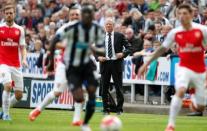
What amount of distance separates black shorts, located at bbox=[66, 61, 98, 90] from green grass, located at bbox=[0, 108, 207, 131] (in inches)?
86.4

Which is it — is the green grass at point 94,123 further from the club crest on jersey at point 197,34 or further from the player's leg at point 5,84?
the club crest on jersey at point 197,34

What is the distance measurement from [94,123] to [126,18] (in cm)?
1010

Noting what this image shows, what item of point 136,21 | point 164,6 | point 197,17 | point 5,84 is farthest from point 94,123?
point 164,6

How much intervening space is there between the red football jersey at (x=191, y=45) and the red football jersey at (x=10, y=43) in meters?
5.33

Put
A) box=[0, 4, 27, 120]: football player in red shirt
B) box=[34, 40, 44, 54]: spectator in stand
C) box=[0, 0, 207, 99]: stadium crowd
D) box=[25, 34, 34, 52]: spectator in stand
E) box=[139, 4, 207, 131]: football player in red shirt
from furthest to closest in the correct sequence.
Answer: box=[25, 34, 34, 52]: spectator in stand
box=[34, 40, 44, 54]: spectator in stand
box=[0, 0, 207, 99]: stadium crowd
box=[0, 4, 27, 120]: football player in red shirt
box=[139, 4, 207, 131]: football player in red shirt

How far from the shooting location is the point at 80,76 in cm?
1698

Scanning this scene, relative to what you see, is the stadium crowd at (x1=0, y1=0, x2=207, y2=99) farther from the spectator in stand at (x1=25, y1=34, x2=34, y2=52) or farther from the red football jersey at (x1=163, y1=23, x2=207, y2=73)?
the red football jersey at (x1=163, y1=23, x2=207, y2=73)

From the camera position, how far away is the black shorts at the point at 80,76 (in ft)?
55.0

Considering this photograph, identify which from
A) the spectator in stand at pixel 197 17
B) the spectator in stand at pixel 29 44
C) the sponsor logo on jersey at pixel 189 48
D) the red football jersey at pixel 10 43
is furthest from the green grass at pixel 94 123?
the spectator in stand at pixel 29 44

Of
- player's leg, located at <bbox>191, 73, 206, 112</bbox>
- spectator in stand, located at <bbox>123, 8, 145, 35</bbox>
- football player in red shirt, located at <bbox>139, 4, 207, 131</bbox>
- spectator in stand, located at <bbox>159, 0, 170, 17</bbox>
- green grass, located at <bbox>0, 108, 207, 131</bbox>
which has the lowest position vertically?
green grass, located at <bbox>0, 108, 207, 131</bbox>

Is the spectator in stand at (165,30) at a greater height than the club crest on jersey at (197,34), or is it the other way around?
the spectator in stand at (165,30)

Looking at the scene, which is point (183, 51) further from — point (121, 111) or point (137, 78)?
point (137, 78)

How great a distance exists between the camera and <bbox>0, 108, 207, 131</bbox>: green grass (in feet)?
63.9

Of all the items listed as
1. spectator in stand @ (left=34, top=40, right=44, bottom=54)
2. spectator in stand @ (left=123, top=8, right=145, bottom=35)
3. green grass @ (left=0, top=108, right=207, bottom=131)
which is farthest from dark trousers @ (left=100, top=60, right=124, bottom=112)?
spectator in stand @ (left=34, top=40, right=44, bottom=54)
